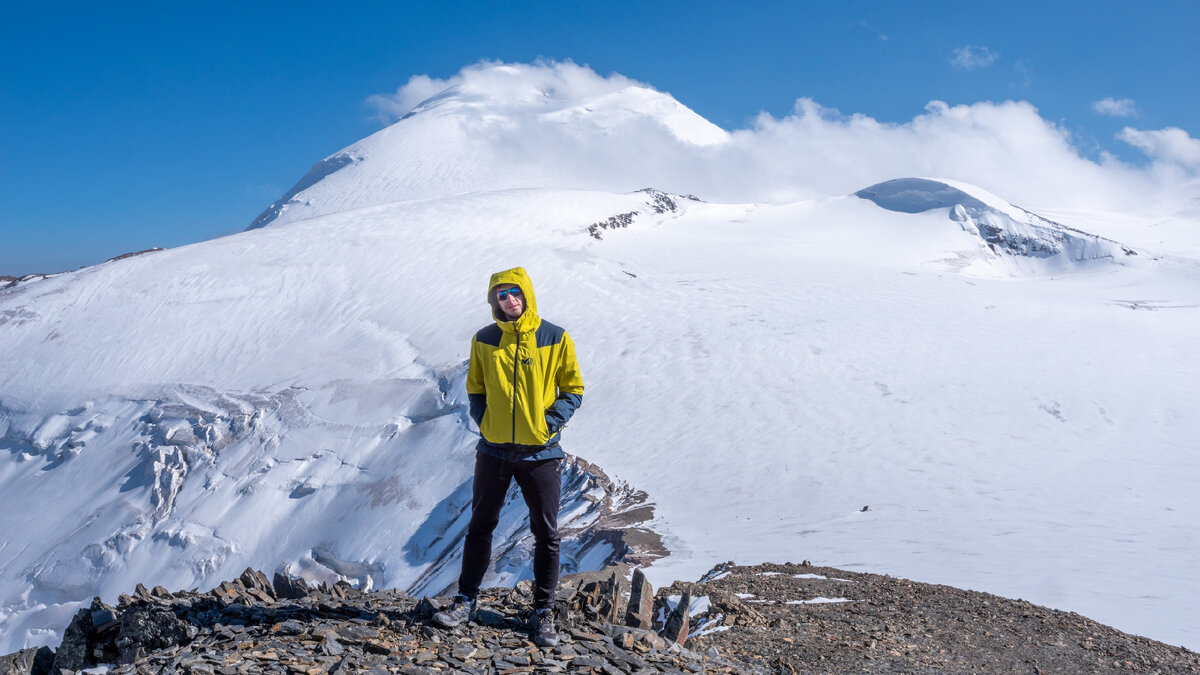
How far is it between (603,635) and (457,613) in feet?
3.26

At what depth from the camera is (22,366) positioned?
21922 mm

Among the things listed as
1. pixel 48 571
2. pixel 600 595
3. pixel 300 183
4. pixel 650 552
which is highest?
pixel 300 183

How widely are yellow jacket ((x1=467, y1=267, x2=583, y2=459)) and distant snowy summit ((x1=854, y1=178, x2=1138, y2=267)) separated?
43002 millimetres

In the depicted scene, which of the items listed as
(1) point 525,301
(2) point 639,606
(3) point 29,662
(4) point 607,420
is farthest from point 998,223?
(3) point 29,662

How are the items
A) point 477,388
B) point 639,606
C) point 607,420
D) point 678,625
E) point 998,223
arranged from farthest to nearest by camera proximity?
point 998,223, point 607,420, point 639,606, point 678,625, point 477,388

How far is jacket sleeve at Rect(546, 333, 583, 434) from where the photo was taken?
5109mm

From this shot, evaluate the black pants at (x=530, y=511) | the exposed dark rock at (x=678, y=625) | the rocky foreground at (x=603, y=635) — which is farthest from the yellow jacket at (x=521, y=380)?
the exposed dark rock at (x=678, y=625)

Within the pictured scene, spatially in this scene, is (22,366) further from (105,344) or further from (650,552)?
(650,552)

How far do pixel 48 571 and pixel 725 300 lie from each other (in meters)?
21.3

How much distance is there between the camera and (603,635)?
5.02m

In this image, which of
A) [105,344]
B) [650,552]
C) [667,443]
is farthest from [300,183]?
[650,552]

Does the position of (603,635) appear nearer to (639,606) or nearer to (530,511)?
(639,606)

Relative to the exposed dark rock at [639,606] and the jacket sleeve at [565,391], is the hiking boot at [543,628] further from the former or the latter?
the jacket sleeve at [565,391]

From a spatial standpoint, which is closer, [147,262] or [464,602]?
[464,602]
